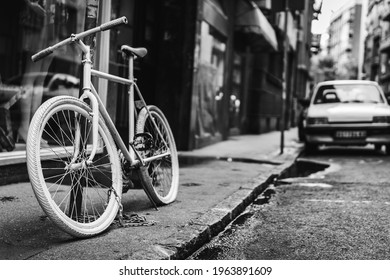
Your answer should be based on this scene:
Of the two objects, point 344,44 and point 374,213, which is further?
point 344,44

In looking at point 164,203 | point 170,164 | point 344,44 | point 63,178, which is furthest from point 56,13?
point 344,44

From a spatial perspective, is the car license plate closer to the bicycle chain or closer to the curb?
the curb

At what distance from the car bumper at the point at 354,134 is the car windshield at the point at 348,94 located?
97cm

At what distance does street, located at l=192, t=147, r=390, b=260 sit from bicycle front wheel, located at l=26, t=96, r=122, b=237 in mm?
697

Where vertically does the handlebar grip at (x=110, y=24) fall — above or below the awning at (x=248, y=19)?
below

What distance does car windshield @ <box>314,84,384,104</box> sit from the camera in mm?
11133

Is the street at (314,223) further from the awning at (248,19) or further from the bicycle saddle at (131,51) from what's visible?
the awning at (248,19)

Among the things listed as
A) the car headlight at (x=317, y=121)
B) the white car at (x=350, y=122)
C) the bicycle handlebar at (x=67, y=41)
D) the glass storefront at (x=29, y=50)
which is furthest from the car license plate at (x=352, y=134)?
the bicycle handlebar at (x=67, y=41)

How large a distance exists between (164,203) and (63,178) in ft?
4.41

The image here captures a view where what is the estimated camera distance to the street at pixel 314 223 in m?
3.25

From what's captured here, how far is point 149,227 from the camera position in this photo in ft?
11.5

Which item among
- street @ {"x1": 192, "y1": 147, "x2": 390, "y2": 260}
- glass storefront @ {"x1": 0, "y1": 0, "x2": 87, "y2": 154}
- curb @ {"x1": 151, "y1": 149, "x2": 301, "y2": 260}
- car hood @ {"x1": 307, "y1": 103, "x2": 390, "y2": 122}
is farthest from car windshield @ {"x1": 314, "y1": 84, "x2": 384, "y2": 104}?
glass storefront @ {"x1": 0, "y1": 0, "x2": 87, "y2": 154}

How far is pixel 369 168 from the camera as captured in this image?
26.5ft
